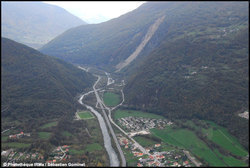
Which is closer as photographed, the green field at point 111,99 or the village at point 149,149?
the village at point 149,149

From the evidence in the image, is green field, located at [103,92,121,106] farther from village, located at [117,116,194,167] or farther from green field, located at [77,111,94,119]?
village, located at [117,116,194,167]

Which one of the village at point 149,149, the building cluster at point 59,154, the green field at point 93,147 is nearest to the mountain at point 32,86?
the building cluster at point 59,154

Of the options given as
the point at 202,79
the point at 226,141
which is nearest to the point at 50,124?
the point at 226,141

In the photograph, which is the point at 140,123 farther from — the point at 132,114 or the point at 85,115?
the point at 85,115

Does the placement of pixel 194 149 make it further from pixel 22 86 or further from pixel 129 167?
pixel 22 86

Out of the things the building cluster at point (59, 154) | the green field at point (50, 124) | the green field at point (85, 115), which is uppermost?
the building cluster at point (59, 154)

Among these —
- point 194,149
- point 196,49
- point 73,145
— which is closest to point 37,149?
point 73,145

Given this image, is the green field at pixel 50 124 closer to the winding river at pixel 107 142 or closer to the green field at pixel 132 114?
the winding river at pixel 107 142
